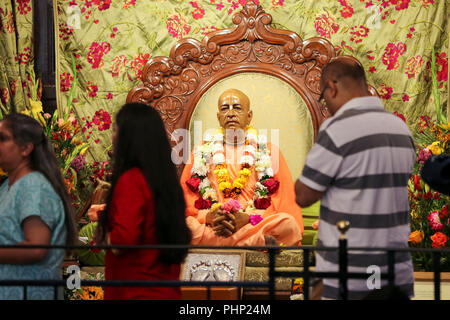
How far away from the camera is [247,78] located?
6305 mm

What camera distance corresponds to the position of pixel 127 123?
2645mm

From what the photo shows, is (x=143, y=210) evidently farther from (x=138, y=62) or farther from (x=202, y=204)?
(x=138, y=62)

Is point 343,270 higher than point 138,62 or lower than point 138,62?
lower

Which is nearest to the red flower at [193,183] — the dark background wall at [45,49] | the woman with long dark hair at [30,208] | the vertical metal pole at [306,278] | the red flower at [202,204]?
the red flower at [202,204]

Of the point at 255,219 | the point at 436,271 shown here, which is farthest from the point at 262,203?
the point at 436,271

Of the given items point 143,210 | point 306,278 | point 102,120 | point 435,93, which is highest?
point 435,93

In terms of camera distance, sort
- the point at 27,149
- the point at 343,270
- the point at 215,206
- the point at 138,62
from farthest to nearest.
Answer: the point at 138,62, the point at 215,206, the point at 27,149, the point at 343,270

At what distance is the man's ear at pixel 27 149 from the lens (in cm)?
272

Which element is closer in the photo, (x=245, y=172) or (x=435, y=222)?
(x=435, y=222)

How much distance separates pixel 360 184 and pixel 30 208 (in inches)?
56.6

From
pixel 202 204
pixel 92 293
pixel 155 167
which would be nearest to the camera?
pixel 155 167

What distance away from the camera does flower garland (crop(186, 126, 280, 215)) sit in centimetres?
557
